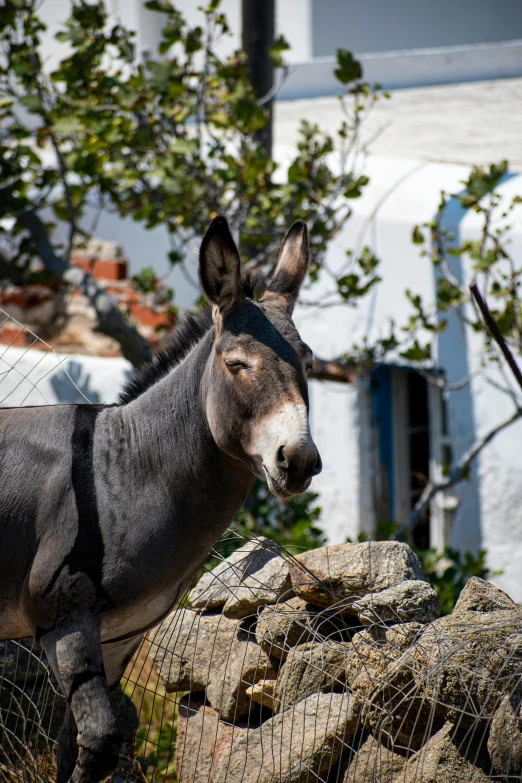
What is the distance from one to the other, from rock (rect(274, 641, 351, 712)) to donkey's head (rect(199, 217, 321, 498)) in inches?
44.7

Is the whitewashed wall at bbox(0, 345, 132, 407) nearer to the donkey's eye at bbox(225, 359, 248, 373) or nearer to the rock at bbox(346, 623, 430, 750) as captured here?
the rock at bbox(346, 623, 430, 750)

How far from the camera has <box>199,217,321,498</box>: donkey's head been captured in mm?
2506

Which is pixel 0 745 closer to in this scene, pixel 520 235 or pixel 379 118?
pixel 520 235

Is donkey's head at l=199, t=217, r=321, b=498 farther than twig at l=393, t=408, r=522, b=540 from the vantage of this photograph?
No

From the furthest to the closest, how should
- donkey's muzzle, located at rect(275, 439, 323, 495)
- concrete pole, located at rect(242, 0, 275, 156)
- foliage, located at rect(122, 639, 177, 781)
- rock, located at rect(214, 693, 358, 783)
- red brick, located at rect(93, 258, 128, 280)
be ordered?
red brick, located at rect(93, 258, 128, 280)
concrete pole, located at rect(242, 0, 275, 156)
foliage, located at rect(122, 639, 177, 781)
rock, located at rect(214, 693, 358, 783)
donkey's muzzle, located at rect(275, 439, 323, 495)

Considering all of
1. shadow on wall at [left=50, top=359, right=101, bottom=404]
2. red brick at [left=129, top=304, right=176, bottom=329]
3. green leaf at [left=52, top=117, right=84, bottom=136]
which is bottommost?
shadow on wall at [left=50, top=359, right=101, bottom=404]

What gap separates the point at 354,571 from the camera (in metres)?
3.70

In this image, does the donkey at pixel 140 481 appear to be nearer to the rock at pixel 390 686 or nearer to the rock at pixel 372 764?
the rock at pixel 390 686

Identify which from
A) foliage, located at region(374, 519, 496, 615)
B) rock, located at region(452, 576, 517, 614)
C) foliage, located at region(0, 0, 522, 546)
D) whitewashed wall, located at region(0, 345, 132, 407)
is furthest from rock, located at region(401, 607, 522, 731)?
whitewashed wall, located at region(0, 345, 132, 407)

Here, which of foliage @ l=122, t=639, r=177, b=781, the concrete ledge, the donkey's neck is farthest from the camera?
the concrete ledge

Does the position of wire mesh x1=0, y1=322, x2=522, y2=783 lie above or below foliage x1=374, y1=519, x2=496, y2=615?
above

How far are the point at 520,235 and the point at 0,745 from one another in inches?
186

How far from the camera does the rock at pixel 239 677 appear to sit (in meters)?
3.76

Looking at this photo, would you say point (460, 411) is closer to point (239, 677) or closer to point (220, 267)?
point (239, 677)
